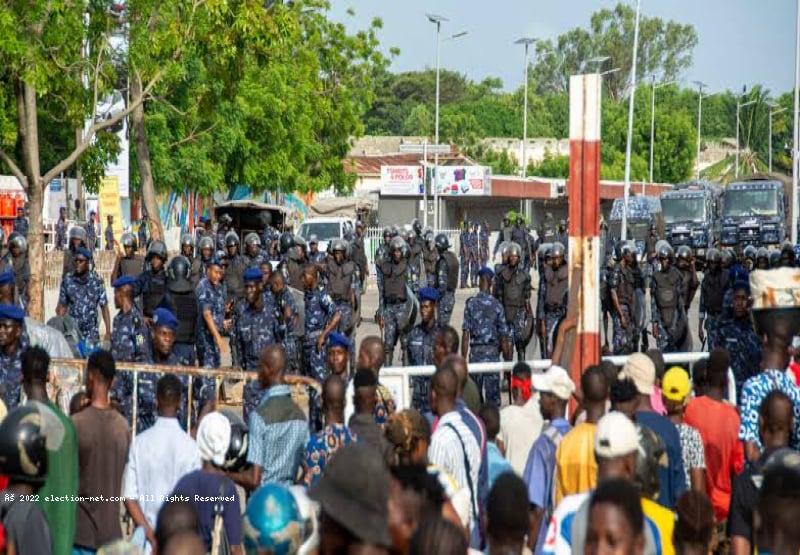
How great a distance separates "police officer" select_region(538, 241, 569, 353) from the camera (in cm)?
1777

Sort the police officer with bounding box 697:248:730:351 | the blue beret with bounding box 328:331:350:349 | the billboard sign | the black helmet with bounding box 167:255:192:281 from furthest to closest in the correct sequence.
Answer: the billboard sign < the police officer with bounding box 697:248:730:351 < the black helmet with bounding box 167:255:192:281 < the blue beret with bounding box 328:331:350:349

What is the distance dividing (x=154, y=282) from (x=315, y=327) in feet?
5.42

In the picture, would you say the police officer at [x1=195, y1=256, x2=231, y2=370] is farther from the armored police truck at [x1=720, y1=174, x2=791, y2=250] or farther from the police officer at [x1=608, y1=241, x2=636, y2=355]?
the armored police truck at [x1=720, y1=174, x2=791, y2=250]

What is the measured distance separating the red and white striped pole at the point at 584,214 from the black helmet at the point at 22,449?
448cm

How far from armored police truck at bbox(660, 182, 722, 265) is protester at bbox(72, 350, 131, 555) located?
132 feet

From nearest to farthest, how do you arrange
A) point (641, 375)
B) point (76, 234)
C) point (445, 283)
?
point (641, 375), point (76, 234), point (445, 283)

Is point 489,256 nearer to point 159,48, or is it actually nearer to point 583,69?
point 159,48

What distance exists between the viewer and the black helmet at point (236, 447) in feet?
23.7

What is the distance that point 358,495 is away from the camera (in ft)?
13.0

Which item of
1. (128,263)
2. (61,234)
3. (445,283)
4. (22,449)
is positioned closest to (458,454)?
(22,449)

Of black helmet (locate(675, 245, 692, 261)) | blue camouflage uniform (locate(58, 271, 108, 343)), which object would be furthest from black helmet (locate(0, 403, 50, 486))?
black helmet (locate(675, 245, 692, 261))

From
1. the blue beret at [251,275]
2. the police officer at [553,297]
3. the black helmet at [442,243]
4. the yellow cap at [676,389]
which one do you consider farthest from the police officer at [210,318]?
the yellow cap at [676,389]

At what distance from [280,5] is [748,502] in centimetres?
1781

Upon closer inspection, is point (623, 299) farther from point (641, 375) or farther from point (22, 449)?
point (22, 449)
